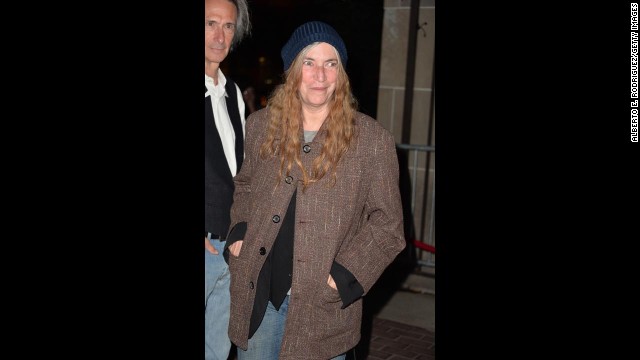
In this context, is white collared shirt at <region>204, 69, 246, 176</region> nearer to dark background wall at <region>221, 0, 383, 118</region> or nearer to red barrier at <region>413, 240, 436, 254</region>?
dark background wall at <region>221, 0, 383, 118</region>

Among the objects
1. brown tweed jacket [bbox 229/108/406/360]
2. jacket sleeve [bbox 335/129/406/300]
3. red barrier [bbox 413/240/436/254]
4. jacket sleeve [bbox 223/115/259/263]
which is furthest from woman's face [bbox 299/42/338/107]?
red barrier [bbox 413/240/436/254]

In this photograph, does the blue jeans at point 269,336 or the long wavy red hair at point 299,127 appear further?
→ the blue jeans at point 269,336

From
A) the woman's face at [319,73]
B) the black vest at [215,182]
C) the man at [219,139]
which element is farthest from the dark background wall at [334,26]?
the woman's face at [319,73]

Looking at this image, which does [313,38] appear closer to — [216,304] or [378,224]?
[378,224]

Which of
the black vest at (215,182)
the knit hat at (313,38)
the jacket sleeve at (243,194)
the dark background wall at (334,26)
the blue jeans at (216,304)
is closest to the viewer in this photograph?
the knit hat at (313,38)

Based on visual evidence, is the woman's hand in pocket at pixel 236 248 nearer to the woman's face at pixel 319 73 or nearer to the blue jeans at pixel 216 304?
the blue jeans at pixel 216 304

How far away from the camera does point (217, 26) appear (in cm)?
333

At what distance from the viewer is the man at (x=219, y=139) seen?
10.9 feet

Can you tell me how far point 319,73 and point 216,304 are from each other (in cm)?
146

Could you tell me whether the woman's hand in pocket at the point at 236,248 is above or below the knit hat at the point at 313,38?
below

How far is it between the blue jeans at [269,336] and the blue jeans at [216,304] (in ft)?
1.65

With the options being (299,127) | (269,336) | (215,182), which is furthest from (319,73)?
(269,336)

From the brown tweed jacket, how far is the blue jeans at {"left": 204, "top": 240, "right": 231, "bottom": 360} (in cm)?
45
